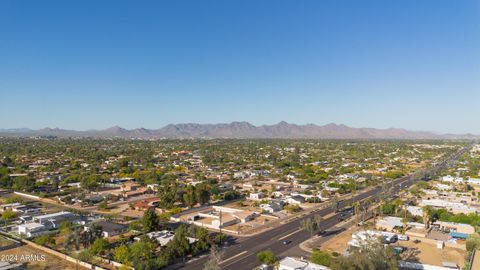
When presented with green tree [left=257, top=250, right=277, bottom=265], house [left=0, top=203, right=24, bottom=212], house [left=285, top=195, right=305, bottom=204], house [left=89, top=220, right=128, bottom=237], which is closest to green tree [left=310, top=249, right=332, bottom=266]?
green tree [left=257, top=250, right=277, bottom=265]

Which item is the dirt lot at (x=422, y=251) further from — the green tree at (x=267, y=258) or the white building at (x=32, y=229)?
the white building at (x=32, y=229)

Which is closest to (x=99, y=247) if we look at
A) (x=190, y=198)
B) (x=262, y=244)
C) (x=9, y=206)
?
(x=262, y=244)

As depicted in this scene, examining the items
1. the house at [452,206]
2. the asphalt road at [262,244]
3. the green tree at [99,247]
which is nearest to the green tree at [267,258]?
the asphalt road at [262,244]

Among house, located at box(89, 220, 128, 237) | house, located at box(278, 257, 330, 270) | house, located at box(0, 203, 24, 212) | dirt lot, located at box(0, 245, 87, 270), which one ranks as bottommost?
house, located at box(0, 203, 24, 212)

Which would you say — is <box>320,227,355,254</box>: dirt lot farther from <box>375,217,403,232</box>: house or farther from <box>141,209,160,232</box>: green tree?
<box>141,209,160,232</box>: green tree

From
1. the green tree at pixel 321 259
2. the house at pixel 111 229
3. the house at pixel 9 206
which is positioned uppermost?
the green tree at pixel 321 259

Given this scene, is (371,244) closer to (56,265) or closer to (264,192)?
(56,265)
